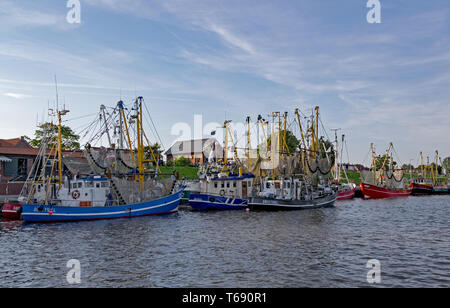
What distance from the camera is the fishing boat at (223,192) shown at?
51.0 m

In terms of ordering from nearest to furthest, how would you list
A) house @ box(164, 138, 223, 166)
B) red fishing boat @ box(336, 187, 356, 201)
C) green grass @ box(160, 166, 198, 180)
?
red fishing boat @ box(336, 187, 356, 201)
green grass @ box(160, 166, 198, 180)
house @ box(164, 138, 223, 166)

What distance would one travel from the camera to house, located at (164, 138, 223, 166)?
129500mm

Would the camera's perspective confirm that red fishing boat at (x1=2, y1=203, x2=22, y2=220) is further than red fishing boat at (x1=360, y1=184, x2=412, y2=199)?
No

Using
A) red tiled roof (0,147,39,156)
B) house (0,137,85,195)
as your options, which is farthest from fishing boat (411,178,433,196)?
red tiled roof (0,147,39,156)

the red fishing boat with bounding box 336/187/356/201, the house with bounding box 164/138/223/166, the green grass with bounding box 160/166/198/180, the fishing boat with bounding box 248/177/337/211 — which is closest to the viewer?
the fishing boat with bounding box 248/177/337/211

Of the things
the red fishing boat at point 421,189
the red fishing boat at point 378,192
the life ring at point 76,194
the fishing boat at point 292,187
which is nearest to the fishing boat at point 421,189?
the red fishing boat at point 421,189

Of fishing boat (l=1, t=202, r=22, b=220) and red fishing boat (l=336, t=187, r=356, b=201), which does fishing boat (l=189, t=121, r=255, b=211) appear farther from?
red fishing boat (l=336, t=187, r=356, b=201)

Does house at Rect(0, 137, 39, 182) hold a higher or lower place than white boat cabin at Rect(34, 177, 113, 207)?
higher

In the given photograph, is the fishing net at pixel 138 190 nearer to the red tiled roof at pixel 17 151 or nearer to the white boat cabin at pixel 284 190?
the white boat cabin at pixel 284 190

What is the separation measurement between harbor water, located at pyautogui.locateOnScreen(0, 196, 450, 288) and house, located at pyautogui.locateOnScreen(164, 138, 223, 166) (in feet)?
305

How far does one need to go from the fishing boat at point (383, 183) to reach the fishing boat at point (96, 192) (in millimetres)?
52676

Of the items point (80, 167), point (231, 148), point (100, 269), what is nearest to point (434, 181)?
point (231, 148)

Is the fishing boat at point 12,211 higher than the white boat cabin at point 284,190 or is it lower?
lower
